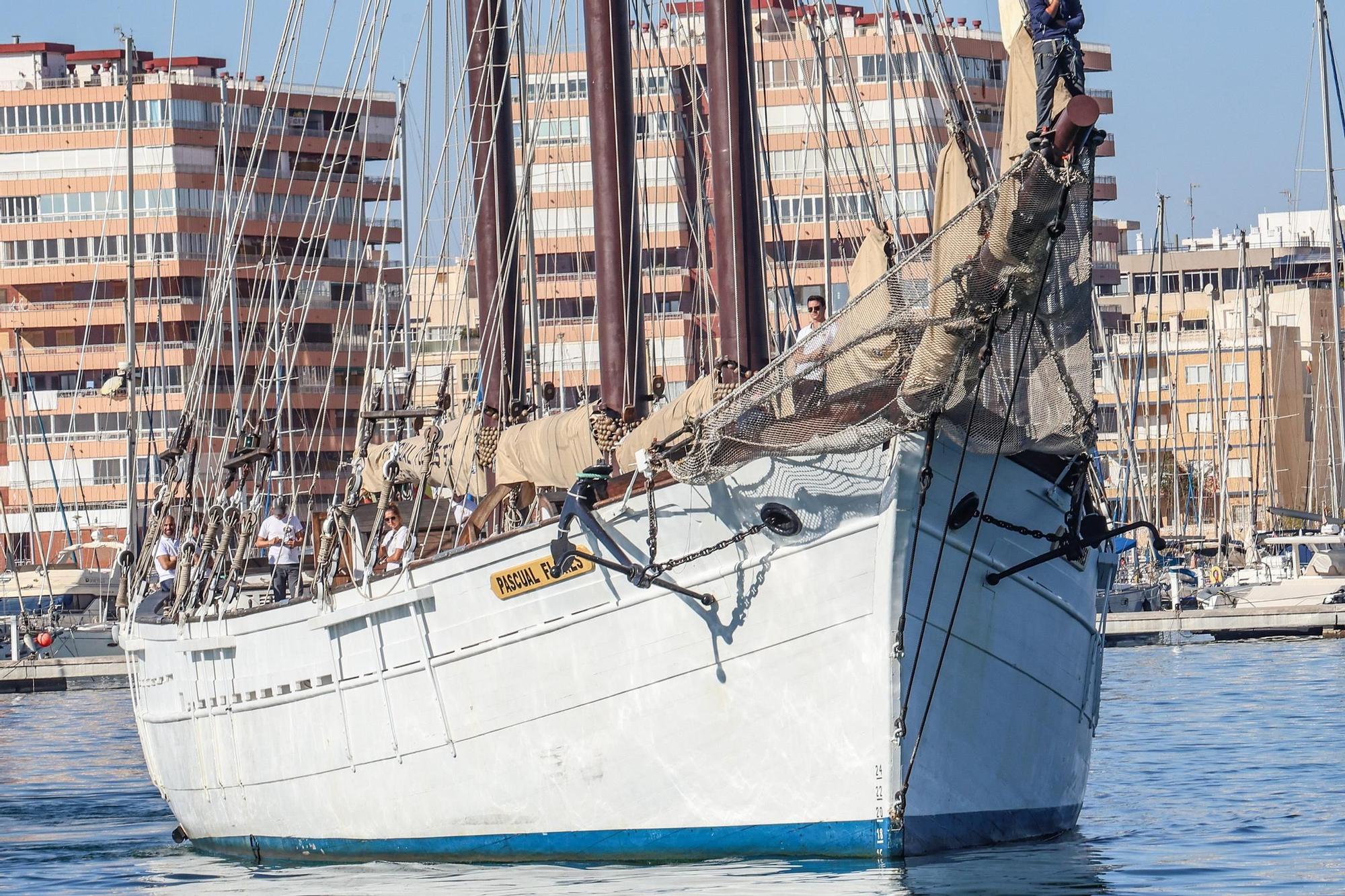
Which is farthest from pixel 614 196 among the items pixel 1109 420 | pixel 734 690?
pixel 1109 420

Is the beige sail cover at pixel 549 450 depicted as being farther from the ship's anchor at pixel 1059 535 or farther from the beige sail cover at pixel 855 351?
the ship's anchor at pixel 1059 535

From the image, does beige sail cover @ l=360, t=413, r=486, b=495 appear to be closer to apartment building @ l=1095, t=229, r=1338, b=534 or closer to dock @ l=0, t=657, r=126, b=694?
dock @ l=0, t=657, r=126, b=694

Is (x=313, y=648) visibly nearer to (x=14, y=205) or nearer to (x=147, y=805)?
(x=147, y=805)

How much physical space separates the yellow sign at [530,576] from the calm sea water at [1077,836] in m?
2.16

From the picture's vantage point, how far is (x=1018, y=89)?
48.2 ft

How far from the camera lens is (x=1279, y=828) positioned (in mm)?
18047

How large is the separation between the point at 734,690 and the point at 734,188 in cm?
568

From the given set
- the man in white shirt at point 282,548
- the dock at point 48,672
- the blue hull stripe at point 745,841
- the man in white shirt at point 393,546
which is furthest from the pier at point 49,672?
the blue hull stripe at point 745,841

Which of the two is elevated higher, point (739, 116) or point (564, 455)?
point (739, 116)

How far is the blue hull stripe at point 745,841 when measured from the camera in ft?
52.0

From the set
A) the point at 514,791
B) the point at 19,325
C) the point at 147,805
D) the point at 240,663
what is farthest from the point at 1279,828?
the point at 19,325

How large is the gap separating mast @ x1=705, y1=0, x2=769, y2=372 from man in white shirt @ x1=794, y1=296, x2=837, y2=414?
397 centimetres

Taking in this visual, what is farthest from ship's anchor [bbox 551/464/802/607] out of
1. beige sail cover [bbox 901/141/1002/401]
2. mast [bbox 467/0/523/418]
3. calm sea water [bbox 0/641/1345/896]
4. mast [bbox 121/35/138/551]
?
mast [bbox 121/35/138/551]

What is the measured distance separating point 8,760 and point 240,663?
13152mm
